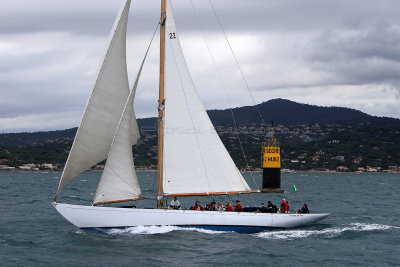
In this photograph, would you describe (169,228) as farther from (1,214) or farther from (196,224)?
(1,214)

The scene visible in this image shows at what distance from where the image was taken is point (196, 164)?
1156 inches

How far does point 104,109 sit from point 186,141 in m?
4.51

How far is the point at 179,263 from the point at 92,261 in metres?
3.57

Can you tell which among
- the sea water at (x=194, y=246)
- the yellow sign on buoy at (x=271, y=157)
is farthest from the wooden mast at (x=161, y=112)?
the yellow sign on buoy at (x=271, y=157)

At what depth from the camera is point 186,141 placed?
96.2 feet

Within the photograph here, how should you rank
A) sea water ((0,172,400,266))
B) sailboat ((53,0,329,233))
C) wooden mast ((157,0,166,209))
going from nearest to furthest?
sea water ((0,172,400,266)) → sailboat ((53,0,329,233)) → wooden mast ((157,0,166,209))

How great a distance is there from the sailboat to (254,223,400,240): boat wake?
1.49ft

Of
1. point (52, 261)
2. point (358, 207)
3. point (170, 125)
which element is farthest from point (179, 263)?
point (358, 207)

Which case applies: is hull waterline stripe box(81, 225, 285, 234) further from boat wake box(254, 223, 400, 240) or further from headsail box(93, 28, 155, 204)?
headsail box(93, 28, 155, 204)

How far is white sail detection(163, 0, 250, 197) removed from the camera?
2883cm

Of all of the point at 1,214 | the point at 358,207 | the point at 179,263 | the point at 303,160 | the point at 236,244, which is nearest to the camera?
the point at 179,263

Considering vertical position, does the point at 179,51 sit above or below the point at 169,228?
above

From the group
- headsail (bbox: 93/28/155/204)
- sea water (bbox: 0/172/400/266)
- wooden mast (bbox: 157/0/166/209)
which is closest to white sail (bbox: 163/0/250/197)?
wooden mast (bbox: 157/0/166/209)

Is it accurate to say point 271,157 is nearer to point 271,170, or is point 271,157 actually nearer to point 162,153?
point 271,170
